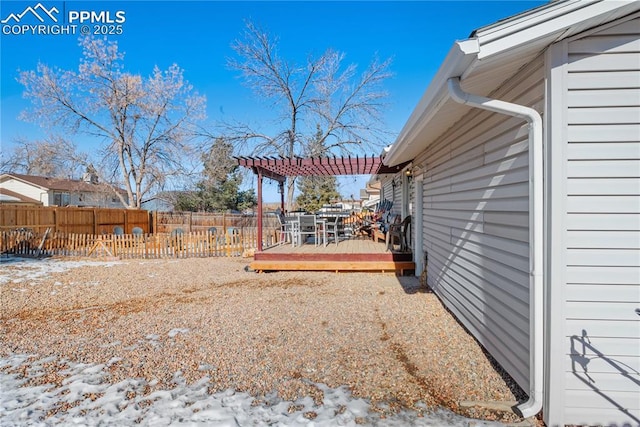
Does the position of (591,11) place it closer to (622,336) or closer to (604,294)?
(604,294)

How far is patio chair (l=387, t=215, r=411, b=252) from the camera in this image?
730cm

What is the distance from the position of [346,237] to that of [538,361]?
8235 millimetres

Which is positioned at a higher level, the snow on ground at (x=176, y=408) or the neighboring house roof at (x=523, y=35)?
the neighboring house roof at (x=523, y=35)

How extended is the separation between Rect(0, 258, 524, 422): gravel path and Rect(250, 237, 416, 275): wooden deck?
43 centimetres

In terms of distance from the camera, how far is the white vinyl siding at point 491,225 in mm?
2395

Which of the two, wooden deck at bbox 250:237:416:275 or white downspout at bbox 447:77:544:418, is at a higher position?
white downspout at bbox 447:77:544:418

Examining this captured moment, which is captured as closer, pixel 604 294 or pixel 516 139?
pixel 604 294

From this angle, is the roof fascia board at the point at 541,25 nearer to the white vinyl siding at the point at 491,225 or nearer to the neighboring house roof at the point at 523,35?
the neighboring house roof at the point at 523,35

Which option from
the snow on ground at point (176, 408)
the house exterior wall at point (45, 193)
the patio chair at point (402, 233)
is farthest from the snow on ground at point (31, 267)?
the house exterior wall at point (45, 193)

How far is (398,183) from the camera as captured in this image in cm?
877

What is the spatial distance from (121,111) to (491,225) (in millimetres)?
20898

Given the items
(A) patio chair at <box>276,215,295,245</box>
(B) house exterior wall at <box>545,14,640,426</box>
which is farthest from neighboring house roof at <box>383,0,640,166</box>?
(A) patio chair at <box>276,215,295,245</box>

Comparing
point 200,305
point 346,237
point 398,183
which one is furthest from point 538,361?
point 346,237

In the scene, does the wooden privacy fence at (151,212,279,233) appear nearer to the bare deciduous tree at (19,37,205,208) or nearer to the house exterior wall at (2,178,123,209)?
the bare deciduous tree at (19,37,205,208)
